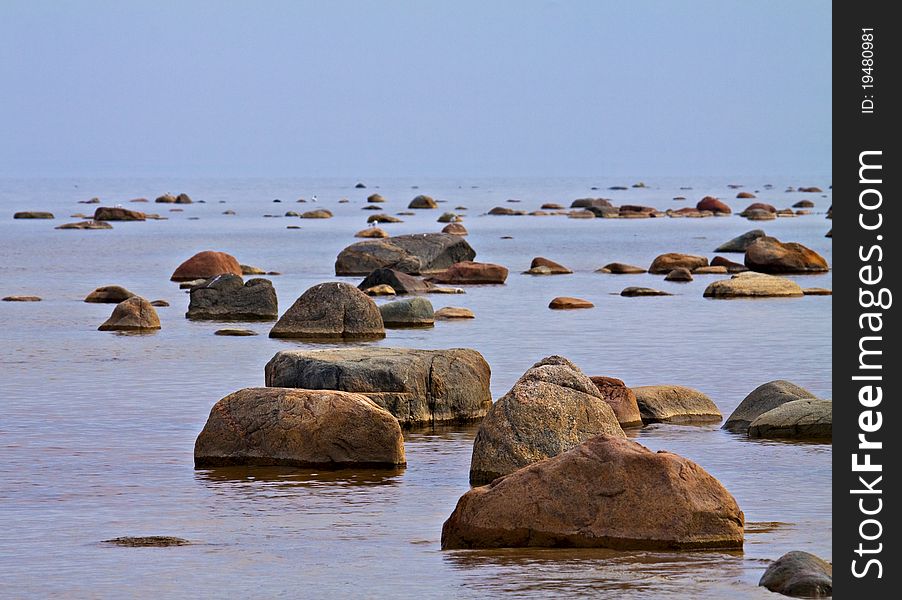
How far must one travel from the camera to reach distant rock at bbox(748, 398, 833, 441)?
71.6 feet

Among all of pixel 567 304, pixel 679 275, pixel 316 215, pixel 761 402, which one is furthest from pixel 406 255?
pixel 316 215

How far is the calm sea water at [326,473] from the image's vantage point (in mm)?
13742

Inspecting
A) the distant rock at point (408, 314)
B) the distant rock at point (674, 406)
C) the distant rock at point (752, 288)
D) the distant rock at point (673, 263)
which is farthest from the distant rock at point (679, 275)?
the distant rock at point (674, 406)

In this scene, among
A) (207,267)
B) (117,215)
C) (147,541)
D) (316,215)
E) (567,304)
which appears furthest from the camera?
(316,215)

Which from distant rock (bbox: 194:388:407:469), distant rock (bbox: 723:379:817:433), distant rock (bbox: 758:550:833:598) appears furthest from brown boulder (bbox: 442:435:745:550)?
distant rock (bbox: 723:379:817:433)

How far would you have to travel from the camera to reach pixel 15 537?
611 inches

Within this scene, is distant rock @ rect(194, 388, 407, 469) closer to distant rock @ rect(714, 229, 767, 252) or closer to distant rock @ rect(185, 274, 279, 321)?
distant rock @ rect(185, 274, 279, 321)

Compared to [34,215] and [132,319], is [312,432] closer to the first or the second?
[132,319]

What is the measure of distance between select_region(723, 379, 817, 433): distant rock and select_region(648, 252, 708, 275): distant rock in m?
38.1

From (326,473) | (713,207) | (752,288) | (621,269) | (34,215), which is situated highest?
(34,215)

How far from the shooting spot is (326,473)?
1903cm

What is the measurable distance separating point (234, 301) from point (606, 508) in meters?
27.8

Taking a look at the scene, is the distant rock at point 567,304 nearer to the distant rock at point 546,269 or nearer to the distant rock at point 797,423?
the distant rock at point 546,269
